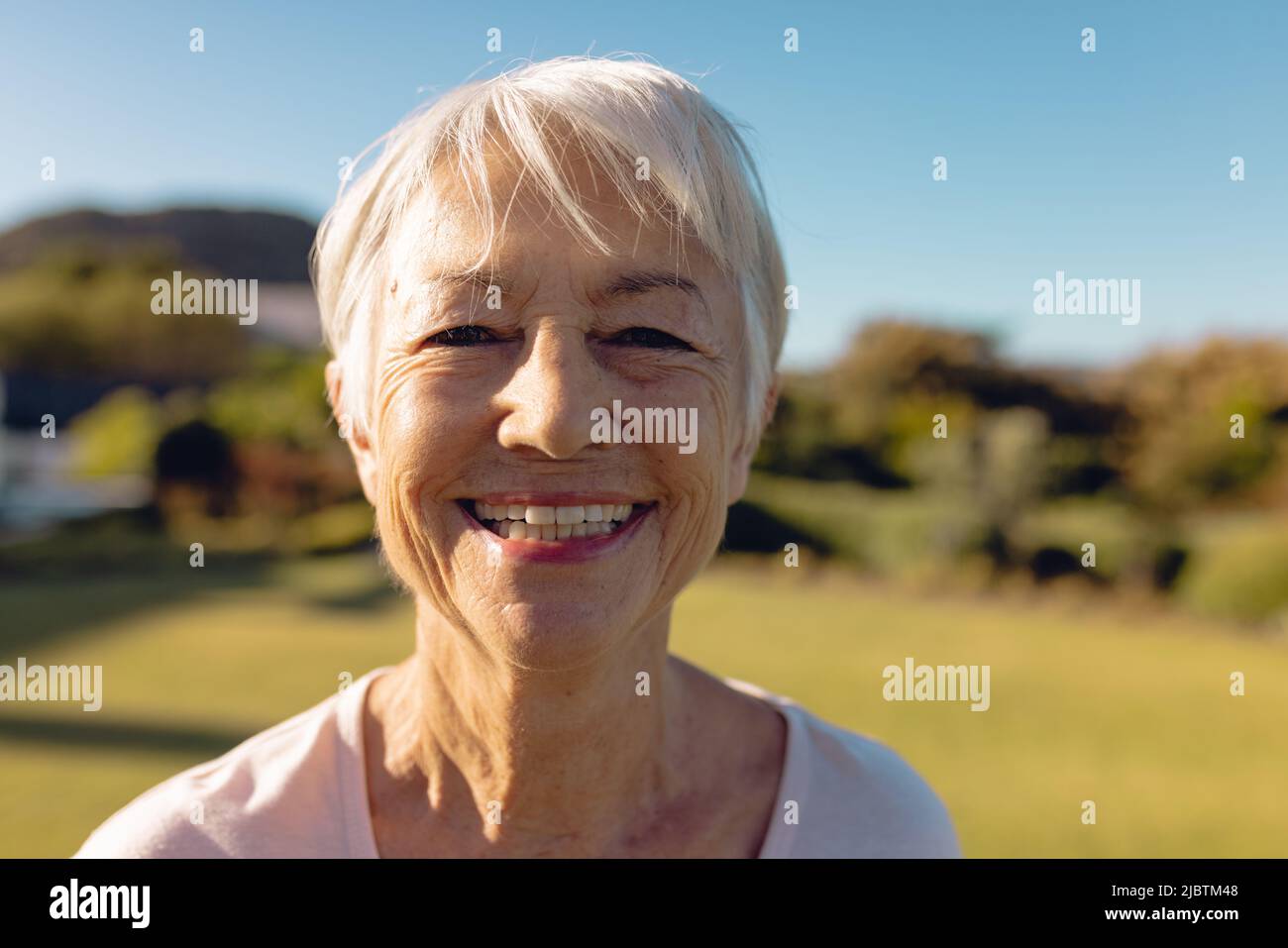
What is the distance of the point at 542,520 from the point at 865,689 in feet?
36.7

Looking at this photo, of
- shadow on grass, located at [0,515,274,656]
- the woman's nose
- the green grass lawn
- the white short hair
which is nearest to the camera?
the woman's nose

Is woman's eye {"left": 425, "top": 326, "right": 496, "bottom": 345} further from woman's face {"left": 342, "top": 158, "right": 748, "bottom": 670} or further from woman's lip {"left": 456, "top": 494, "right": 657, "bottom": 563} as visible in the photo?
woman's lip {"left": 456, "top": 494, "right": 657, "bottom": 563}

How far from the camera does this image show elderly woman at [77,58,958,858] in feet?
4.46

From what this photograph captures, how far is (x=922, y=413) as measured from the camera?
83.0 ft

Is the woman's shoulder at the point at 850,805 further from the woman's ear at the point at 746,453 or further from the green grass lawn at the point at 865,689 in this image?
the green grass lawn at the point at 865,689

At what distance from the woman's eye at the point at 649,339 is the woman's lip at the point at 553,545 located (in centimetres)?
24

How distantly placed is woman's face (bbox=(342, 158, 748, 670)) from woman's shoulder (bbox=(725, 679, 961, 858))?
0.55m

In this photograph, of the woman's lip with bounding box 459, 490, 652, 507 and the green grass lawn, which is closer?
the woman's lip with bounding box 459, 490, 652, 507

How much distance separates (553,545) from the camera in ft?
4.45

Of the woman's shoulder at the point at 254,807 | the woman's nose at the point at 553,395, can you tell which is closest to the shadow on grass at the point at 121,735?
the woman's shoulder at the point at 254,807

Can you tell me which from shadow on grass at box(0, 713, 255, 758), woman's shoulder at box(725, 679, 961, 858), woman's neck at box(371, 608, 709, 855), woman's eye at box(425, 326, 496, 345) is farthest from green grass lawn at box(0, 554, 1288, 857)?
woman's eye at box(425, 326, 496, 345)

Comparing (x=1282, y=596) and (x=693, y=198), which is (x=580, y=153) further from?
(x=1282, y=596)

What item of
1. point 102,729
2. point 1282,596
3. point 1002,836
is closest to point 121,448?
point 102,729

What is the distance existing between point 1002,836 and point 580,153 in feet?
27.3
